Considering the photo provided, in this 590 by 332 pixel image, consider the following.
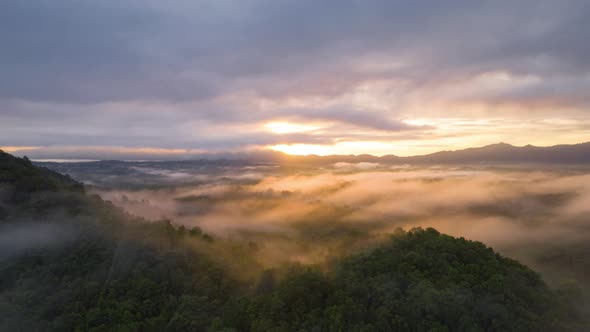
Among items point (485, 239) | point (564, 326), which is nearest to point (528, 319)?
point (564, 326)

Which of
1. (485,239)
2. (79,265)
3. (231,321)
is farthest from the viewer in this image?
(485,239)

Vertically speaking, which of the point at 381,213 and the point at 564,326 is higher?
the point at 564,326

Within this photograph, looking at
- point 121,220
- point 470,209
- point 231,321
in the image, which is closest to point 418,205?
point 470,209

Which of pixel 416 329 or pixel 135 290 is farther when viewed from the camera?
pixel 135 290

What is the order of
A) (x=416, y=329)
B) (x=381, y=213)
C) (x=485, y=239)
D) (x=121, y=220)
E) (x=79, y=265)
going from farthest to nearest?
1. (x=381, y=213)
2. (x=485, y=239)
3. (x=121, y=220)
4. (x=79, y=265)
5. (x=416, y=329)

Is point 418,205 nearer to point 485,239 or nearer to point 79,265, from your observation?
point 485,239

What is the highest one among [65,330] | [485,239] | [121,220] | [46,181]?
[46,181]
